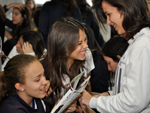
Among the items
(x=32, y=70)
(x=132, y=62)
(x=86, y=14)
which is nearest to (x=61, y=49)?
(x=32, y=70)

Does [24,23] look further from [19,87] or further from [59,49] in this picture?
[19,87]

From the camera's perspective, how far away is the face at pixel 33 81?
141cm

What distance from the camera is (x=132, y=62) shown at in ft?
3.72

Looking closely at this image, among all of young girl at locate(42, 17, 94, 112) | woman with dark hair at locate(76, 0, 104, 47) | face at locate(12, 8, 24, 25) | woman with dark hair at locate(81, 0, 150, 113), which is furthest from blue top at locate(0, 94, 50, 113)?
face at locate(12, 8, 24, 25)

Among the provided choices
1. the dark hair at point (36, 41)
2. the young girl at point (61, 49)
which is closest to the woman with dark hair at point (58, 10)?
the dark hair at point (36, 41)

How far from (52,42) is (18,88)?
0.50 m

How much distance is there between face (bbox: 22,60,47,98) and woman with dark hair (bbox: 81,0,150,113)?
0.39 m

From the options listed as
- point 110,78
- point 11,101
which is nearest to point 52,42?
point 11,101

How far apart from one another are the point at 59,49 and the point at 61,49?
0.02 meters

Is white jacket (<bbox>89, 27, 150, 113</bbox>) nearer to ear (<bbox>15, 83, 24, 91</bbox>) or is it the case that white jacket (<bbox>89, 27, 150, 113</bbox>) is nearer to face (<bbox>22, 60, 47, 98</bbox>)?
face (<bbox>22, 60, 47, 98</bbox>)

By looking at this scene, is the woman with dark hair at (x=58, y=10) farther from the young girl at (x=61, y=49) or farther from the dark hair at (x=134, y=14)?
the dark hair at (x=134, y=14)

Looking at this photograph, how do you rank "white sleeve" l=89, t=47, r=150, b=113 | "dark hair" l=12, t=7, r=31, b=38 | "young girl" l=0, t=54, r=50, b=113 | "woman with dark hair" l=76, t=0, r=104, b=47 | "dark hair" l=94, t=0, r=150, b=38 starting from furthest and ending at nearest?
1. "dark hair" l=12, t=7, r=31, b=38
2. "woman with dark hair" l=76, t=0, r=104, b=47
3. "young girl" l=0, t=54, r=50, b=113
4. "dark hair" l=94, t=0, r=150, b=38
5. "white sleeve" l=89, t=47, r=150, b=113

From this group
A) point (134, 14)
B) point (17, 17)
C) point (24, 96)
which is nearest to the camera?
point (134, 14)

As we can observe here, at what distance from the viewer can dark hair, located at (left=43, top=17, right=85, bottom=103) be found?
1.70m
